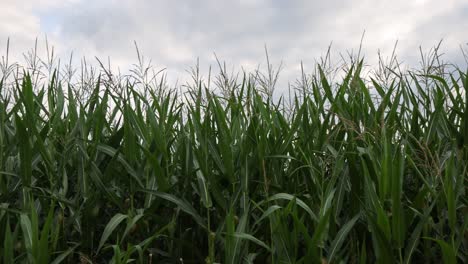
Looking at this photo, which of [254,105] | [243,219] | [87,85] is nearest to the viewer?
[243,219]

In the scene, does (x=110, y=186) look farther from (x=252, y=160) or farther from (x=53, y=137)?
(x=252, y=160)

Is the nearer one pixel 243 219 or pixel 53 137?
pixel 243 219

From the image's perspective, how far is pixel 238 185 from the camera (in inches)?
86.7

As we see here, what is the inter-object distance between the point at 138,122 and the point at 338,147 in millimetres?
934

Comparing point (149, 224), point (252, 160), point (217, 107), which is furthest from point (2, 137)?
point (252, 160)

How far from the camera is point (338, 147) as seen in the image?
2457 mm

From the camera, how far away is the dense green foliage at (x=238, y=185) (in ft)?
6.60

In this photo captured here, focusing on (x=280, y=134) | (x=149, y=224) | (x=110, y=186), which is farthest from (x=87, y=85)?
(x=280, y=134)

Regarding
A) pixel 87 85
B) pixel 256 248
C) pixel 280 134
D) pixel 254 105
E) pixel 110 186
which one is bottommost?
pixel 256 248

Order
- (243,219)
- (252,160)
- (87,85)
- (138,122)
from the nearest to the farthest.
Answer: (243,219)
(252,160)
(138,122)
(87,85)

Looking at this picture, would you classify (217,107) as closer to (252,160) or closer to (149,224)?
(252,160)

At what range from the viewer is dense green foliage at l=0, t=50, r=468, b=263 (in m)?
2.01

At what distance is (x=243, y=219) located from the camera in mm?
2061

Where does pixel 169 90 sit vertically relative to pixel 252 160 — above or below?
above
